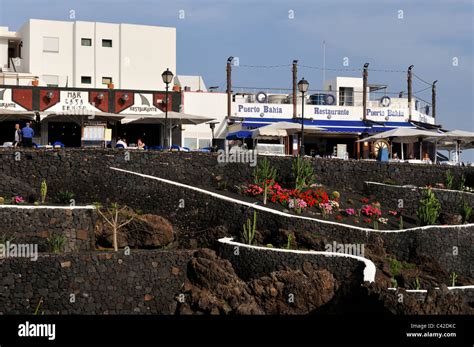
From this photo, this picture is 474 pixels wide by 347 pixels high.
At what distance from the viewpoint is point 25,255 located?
28.2 m

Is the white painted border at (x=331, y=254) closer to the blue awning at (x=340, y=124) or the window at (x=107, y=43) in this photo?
the blue awning at (x=340, y=124)

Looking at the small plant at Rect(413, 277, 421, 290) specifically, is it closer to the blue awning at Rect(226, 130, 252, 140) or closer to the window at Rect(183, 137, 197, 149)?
the blue awning at Rect(226, 130, 252, 140)

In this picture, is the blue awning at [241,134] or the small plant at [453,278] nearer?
the small plant at [453,278]

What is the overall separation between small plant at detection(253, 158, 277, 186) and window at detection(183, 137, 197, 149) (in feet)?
44.2

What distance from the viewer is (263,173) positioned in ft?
118

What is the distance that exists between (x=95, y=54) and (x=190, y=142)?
23.6 feet

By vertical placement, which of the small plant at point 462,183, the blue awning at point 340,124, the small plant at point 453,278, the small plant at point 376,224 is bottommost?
the small plant at point 453,278

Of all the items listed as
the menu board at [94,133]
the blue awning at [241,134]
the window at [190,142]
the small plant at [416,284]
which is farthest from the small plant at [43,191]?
the window at [190,142]

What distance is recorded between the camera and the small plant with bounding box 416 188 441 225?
34.3 meters

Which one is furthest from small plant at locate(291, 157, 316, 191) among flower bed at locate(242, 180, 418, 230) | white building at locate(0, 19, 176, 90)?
white building at locate(0, 19, 176, 90)

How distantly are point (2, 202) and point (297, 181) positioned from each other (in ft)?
35.1

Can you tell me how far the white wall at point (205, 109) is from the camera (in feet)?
164

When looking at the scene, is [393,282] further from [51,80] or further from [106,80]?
[51,80]

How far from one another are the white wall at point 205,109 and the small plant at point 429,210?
55.2 feet
